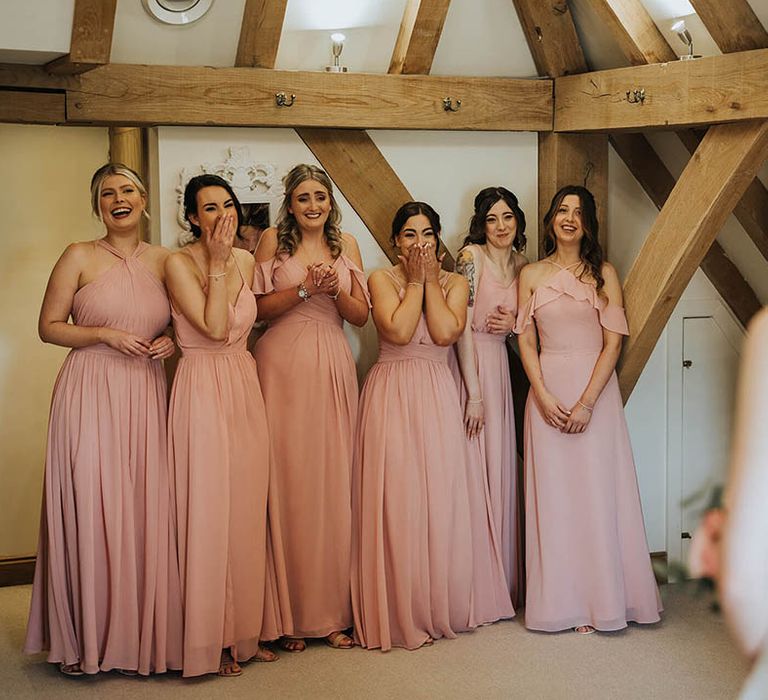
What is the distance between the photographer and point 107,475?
4109 mm

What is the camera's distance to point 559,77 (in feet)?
16.6

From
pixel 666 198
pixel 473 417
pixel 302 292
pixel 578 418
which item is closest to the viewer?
pixel 302 292

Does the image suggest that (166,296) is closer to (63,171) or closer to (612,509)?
(63,171)

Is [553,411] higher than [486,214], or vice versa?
[486,214]

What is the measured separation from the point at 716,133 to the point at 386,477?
177cm

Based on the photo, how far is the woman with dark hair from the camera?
13.6ft

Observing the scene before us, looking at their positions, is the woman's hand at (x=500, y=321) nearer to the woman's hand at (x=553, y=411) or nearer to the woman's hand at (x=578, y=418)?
the woman's hand at (x=553, y=411)

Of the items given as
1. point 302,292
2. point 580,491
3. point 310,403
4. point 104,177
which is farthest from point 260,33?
point 580,491

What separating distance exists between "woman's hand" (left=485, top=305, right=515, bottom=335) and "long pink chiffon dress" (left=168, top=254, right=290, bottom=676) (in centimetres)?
105

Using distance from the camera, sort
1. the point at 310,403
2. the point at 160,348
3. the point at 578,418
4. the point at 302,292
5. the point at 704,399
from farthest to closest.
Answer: the point at 704,399
the point at 578,418
the point at 310,403
the point at 302,292
the point at 160,348

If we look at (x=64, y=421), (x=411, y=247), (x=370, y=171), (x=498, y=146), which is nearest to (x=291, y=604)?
(x=64, y=421)

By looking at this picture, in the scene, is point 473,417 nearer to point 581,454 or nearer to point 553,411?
point 553,411

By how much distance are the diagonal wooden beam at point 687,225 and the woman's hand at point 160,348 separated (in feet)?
6.03

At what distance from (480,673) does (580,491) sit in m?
0.89
